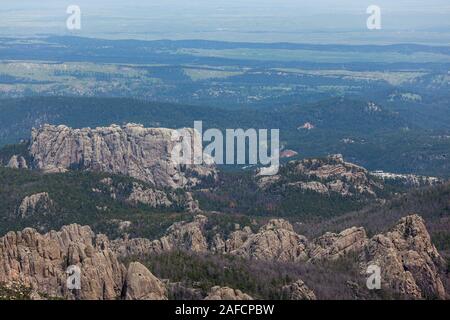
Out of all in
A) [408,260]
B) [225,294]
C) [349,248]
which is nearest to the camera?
[225,294]

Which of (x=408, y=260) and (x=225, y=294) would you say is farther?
(x=408, y=260)

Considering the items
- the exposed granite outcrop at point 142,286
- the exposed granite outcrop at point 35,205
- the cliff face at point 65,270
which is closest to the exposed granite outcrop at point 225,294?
the exposed granite outcrop at point 142,286

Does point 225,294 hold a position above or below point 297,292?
above

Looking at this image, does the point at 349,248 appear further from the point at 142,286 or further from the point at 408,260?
the point at 142,286

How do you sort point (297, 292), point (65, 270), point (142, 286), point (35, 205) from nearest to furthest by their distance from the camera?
point (142, 286)
point (65, 270)
point (297, 292)
point (35, 205)

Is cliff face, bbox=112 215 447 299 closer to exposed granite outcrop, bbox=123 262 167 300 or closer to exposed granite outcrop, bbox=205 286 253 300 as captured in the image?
exposed granite outcrop, bbox=205 286 253 300

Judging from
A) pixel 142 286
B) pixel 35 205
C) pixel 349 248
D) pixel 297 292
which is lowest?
pixel 35 205

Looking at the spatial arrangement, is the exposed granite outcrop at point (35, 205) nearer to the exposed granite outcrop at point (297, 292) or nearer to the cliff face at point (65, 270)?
the cliff face at point (65, 270)

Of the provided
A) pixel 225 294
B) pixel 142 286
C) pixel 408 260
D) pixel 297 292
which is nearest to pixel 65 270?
pixel 142 286
